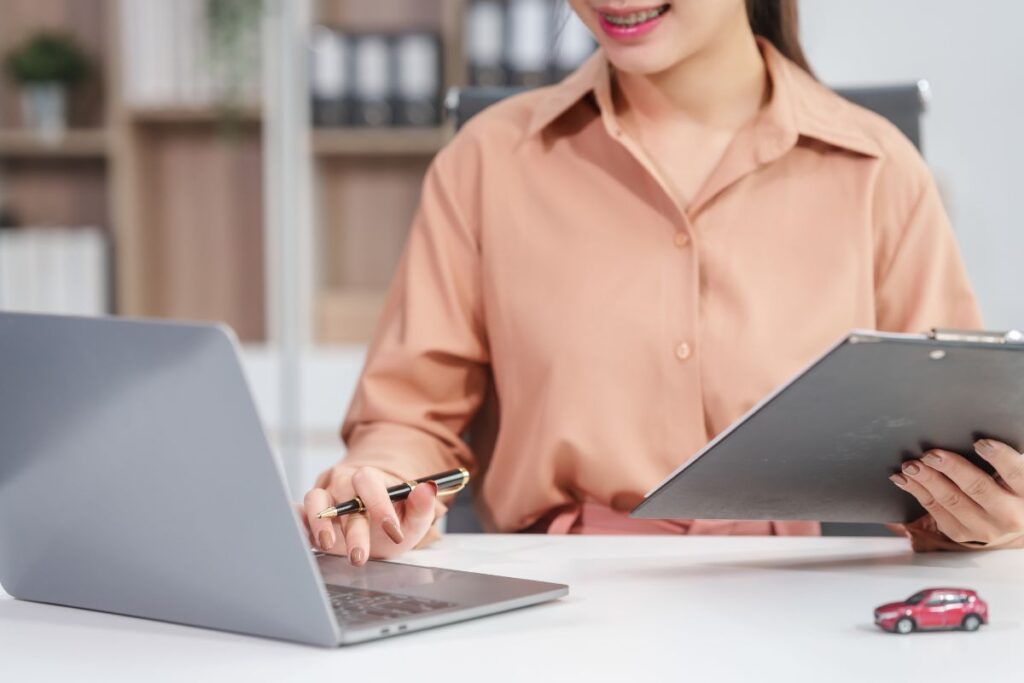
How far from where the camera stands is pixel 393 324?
53.9 inches

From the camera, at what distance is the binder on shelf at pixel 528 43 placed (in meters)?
3.23

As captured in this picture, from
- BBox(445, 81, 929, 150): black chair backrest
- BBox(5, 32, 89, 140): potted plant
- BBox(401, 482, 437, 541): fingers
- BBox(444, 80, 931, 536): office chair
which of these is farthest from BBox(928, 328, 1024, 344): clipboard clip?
BBox(5, 32, 89, 140): potted plant

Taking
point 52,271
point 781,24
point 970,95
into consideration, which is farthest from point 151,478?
point 52,271

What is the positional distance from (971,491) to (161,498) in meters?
0.56

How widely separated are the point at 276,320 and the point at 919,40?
66.1 inches

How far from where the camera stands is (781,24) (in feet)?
4.82

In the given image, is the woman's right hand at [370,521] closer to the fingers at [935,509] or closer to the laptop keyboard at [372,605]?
the laptop keyboard at [372,605]

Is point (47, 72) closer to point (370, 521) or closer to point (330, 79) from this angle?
point (330, 79)

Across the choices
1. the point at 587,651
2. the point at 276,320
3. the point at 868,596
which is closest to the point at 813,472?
the point at 868,596

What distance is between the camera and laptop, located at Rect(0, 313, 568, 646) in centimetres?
67

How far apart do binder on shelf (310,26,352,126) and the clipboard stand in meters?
2.59

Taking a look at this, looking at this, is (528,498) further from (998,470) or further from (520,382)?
(998,470)

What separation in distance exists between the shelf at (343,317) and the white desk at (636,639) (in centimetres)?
256

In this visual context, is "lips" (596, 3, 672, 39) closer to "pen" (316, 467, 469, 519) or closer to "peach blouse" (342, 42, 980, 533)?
"peach blouse" (342, 42, 980, 533)
